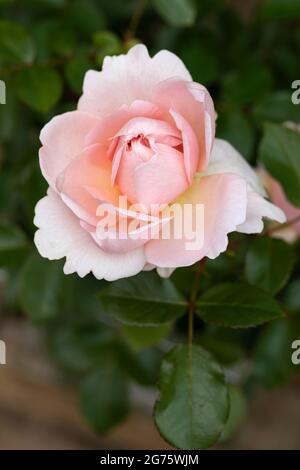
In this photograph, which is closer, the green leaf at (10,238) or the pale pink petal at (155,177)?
the pale pink petal at (155,177)

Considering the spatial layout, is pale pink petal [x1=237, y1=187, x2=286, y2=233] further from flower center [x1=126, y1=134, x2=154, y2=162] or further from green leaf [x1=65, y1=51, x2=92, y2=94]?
green leaf [x1=65, y1=51, x2=92, y2=94]

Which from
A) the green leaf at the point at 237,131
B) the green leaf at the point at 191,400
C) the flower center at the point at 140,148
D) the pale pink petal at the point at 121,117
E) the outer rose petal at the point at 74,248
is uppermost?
the green leaf at the point at 237,131

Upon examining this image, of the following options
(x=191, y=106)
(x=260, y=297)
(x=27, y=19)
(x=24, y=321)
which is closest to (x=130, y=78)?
(x=191, y=106)

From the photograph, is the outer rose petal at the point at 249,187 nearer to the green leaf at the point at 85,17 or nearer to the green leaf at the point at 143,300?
the green leaf at the point at 143,300

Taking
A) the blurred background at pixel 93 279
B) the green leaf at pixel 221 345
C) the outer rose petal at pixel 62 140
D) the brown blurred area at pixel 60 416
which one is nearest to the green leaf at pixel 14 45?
the blurred background at pixel 93 279

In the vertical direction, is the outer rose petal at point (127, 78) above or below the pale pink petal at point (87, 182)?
above

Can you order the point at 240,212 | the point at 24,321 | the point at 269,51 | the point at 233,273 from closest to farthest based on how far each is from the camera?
the point at 240,212, the point at 233,273, the point at 269,51, the point at 24,321
